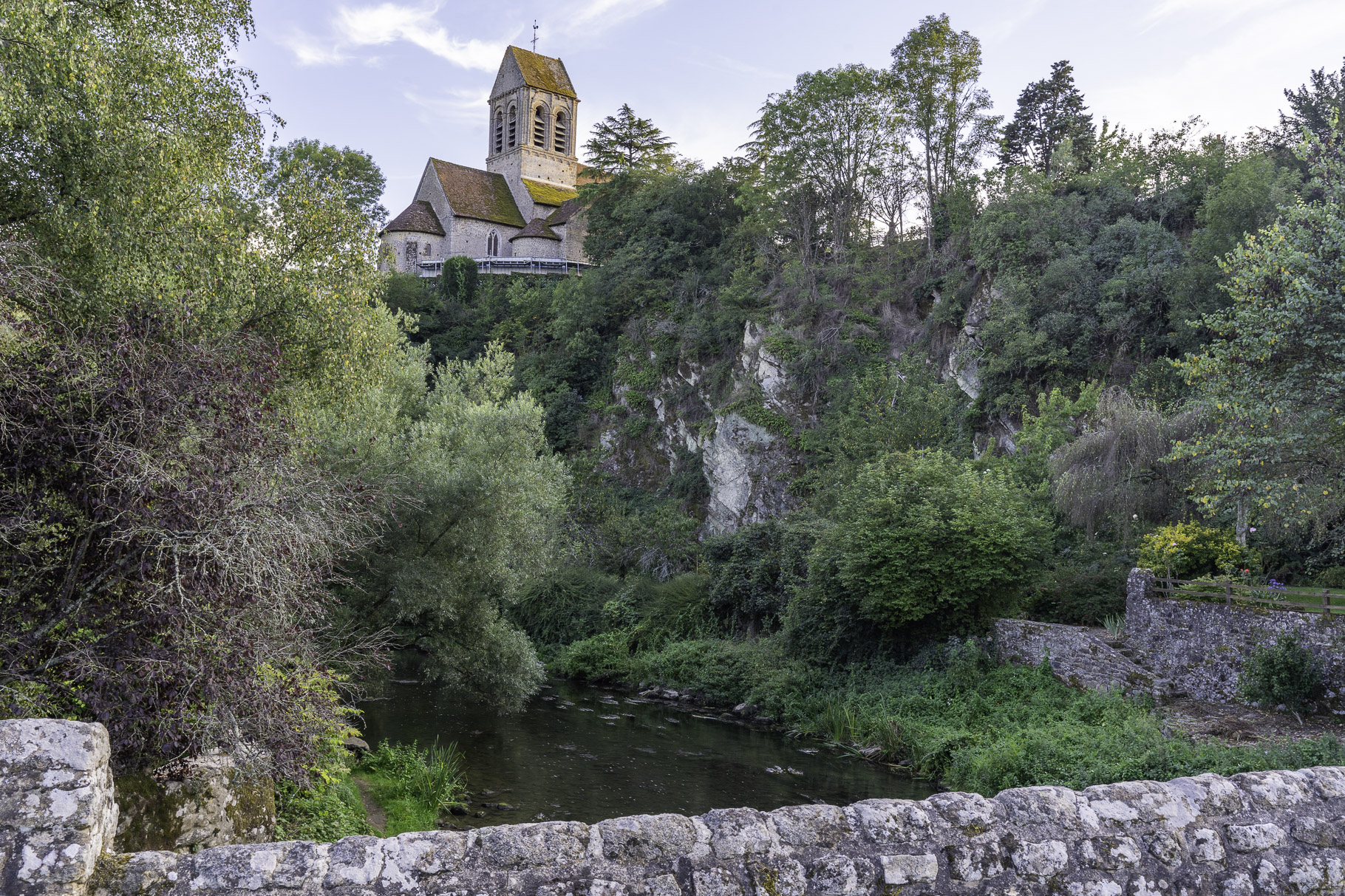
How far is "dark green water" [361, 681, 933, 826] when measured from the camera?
1395 centimetres

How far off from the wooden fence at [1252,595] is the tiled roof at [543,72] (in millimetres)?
55441

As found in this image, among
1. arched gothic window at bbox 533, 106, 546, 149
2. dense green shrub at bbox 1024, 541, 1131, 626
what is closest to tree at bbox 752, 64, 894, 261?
dense green shrub at bbox 1024, 541, 1131, 626

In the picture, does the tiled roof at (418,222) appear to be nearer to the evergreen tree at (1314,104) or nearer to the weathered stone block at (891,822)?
the evergreen tree at (1314,104)

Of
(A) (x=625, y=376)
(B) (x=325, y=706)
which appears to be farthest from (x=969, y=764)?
(A) (x=625, y=376)

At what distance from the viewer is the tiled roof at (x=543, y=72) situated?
61.3 m

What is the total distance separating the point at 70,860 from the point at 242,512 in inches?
165

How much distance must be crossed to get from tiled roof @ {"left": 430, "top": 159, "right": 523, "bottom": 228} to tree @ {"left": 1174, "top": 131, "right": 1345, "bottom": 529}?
49.8 m

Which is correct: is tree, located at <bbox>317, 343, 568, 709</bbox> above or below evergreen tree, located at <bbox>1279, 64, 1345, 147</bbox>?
below

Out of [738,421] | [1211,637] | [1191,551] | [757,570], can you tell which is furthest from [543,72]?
[1211,637]

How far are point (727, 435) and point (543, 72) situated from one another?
40.2 metres

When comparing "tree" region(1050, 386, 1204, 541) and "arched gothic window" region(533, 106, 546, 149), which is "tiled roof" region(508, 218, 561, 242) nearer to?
"arched gothic window" region(533, 106, 546, 149)

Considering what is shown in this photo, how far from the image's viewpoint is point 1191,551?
19.8 m

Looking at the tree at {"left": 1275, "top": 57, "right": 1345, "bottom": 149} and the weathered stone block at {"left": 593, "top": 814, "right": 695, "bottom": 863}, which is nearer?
the weathered stone block at {"left": 593, "top": 814, "right": 695, "bottom": 863}

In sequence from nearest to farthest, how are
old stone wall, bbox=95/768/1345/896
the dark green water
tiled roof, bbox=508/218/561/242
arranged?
old stone wall, bbox=95/768/1345/896 < the dark green water < tiled roof, bbox=508/218/561/242
